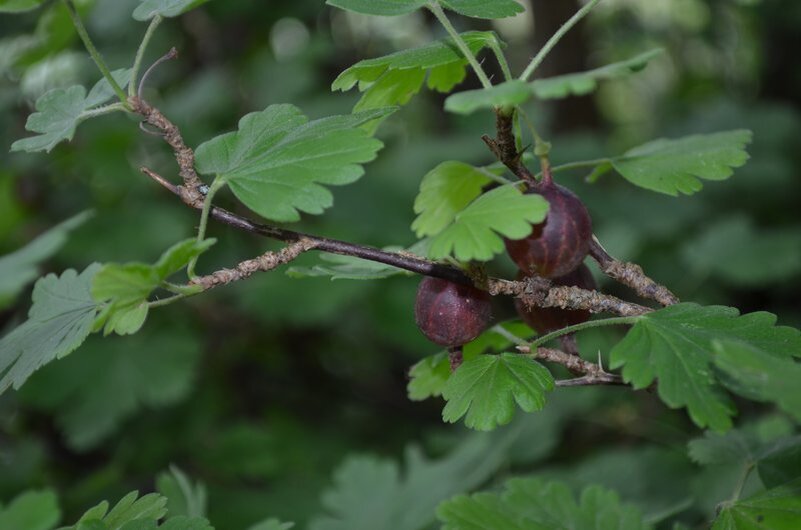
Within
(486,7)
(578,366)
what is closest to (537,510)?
(578,366)

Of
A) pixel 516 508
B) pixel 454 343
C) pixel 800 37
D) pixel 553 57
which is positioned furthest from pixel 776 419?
A: pixel 800 37

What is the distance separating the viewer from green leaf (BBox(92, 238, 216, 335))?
2.11ft

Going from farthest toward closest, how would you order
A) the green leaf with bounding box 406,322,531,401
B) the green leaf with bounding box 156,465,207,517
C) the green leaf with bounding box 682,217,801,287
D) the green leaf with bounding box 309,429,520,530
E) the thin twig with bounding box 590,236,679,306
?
the green leaf with bounding box 682,217,801,287, the green leaf with bounding box 309,429,520,530, the green leaf with bounding box 156,465,207,517, the green leaf with bounding box 406,322,531,401, the thin twig with bounding box 590,236,679,306

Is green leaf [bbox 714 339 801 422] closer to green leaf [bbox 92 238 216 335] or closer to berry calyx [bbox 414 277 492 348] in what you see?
berry calyx [bbox 414 277 492 348]

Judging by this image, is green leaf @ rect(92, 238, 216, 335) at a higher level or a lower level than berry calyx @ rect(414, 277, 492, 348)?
higher

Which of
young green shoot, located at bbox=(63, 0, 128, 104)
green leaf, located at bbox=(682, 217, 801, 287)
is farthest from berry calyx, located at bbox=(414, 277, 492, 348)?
green leaf, located at bbox=(682, 217, 801, 287)

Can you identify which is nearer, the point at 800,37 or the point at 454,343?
the point at 454,343

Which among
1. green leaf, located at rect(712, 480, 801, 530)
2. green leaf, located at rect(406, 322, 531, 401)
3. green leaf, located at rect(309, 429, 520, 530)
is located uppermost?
green leaf, located at rect(406, 322, 531, 401)

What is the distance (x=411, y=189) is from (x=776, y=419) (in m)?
1.64

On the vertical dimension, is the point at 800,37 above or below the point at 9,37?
below

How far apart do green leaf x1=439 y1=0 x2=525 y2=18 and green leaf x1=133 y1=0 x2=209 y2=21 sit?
22cm

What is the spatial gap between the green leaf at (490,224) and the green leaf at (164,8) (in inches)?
11.1

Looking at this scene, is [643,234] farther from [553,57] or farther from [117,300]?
[117,300]

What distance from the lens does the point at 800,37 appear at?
3652mm
